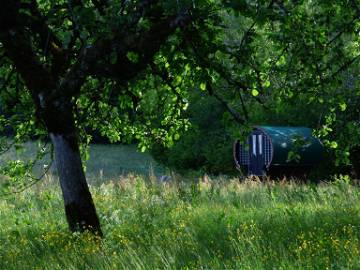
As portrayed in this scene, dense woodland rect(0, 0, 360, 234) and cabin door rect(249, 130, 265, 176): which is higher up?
dense woodland rect(0, 0, 360, 234)

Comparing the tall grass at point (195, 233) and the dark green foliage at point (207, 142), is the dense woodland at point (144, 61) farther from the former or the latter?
the dark green foliage at point (207, 142)

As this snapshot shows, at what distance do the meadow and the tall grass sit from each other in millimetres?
16

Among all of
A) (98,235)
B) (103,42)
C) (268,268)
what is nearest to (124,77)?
(103,42)

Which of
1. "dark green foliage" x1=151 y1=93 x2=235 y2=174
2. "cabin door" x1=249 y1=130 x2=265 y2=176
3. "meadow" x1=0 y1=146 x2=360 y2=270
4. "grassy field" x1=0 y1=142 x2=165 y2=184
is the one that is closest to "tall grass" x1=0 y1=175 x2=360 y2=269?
"meadow" x1=0 y1=146 x2=360 y2=270

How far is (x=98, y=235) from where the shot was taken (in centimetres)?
732

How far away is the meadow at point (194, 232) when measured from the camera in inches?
234

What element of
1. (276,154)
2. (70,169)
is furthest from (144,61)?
(276,154)

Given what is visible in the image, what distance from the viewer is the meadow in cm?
593

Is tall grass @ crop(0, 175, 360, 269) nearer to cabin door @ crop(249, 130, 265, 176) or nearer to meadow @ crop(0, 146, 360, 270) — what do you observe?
meadow @ crop(0, 146, 360, 270)

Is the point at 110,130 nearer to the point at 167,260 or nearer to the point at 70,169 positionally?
the point at 70,169

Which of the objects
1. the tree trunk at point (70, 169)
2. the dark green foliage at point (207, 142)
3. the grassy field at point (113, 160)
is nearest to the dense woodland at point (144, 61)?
the tree trunk at point (70, 169)

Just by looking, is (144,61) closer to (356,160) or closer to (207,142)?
(356,160)

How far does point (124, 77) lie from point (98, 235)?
76.3 inches

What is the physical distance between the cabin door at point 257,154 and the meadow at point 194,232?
7.67 m
